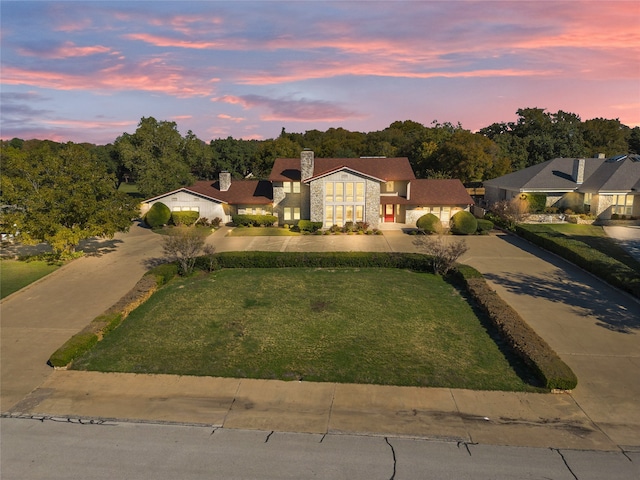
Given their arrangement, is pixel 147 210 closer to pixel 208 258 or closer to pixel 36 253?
pixel 36 253

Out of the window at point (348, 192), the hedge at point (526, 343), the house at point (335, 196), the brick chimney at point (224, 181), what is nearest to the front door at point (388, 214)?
the house at point (335, 196)

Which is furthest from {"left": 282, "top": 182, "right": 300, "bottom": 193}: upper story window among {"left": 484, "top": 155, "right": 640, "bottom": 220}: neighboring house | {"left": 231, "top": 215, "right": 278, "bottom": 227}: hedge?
{"left": 484, "top": 155, "right": 640, "bottom": 220}: neighboring house

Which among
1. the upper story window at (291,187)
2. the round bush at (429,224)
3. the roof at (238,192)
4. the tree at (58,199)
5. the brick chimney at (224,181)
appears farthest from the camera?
the brick chimney at (224,181)

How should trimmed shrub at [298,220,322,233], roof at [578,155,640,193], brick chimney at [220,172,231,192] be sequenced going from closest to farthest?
trimmed shrub at [298,220,322,233], roof at [578,155,640,193], brick chimney at [220,172,231,192]

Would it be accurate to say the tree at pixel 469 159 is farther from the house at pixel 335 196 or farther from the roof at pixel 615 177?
the house at pixel 335 196

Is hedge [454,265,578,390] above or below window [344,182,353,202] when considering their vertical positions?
below

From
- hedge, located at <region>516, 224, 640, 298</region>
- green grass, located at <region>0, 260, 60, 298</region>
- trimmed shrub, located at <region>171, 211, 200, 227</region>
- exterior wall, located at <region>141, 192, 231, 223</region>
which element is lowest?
green grass, located at <region>0, 260, 60, 298</region>

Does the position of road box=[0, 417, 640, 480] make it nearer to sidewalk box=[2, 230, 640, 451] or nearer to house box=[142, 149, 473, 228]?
sidewalk box=[2, 230, 640, 451]
